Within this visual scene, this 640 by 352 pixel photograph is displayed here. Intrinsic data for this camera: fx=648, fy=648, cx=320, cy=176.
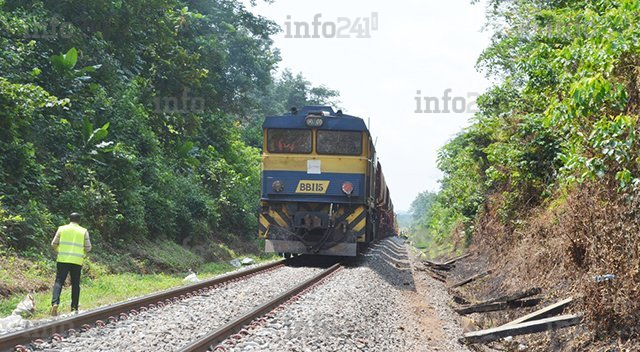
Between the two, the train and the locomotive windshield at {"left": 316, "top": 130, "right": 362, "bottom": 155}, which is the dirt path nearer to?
the train

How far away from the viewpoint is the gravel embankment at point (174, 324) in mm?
6562

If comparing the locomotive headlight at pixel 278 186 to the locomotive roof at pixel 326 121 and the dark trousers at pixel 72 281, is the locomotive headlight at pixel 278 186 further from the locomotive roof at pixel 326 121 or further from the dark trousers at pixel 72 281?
the dark trousers at pixel 72 281

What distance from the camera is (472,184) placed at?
22484 mm

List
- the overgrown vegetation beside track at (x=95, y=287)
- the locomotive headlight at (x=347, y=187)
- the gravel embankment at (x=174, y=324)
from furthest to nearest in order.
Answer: the locomotive headlight at (x=347, y=187), the overgrown vegetation beside track at (x=95, y=287), the gravel embankment at (x=174, y=324)

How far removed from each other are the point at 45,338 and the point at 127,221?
10.1 m

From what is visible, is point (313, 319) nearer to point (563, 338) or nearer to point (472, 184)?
point (563, 338)

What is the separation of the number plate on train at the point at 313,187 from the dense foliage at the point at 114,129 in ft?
14.5

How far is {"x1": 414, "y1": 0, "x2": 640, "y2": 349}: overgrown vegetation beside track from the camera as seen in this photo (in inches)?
275

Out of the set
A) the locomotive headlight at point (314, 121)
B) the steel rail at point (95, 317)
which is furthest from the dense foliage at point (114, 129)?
the locomotive headlight at point (314, 121)

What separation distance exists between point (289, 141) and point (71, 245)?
7.86 meters

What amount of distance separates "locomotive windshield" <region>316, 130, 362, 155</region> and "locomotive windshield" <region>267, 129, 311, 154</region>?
0.33 meters

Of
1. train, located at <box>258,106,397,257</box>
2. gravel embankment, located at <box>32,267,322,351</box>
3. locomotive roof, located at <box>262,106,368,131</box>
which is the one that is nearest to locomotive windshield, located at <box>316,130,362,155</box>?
train, located at <box>258,106,397,257</box>

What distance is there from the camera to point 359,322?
27.6 feet

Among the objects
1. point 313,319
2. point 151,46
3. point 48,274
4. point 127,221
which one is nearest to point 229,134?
point 151,46
